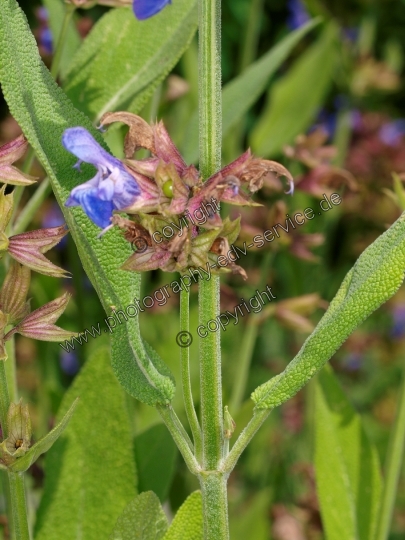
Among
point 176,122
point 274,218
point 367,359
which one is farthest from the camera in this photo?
point 367,359

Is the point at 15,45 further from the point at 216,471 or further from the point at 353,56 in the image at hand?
the point at 353,56

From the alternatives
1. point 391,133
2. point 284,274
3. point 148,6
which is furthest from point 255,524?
point 391,133

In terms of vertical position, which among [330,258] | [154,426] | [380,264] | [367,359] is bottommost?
[367,359]

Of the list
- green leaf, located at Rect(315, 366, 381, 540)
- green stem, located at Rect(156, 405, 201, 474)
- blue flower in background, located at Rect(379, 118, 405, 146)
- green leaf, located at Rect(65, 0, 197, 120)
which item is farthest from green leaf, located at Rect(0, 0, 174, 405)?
blue flower in background, located at Rect(379, 118, 405, 146)

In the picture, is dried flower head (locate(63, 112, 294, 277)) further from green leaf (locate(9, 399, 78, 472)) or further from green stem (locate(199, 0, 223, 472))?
green leaf (locate(9, 399, 78, 472))

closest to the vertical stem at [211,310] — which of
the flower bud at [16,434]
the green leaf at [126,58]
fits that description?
the flower bud at [16,434]

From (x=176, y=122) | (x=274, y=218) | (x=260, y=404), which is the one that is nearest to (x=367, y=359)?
(x=176, y=122)

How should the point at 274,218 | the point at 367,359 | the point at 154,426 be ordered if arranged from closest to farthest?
the point at 154,426
the point at 274,218
the point at 367,359
